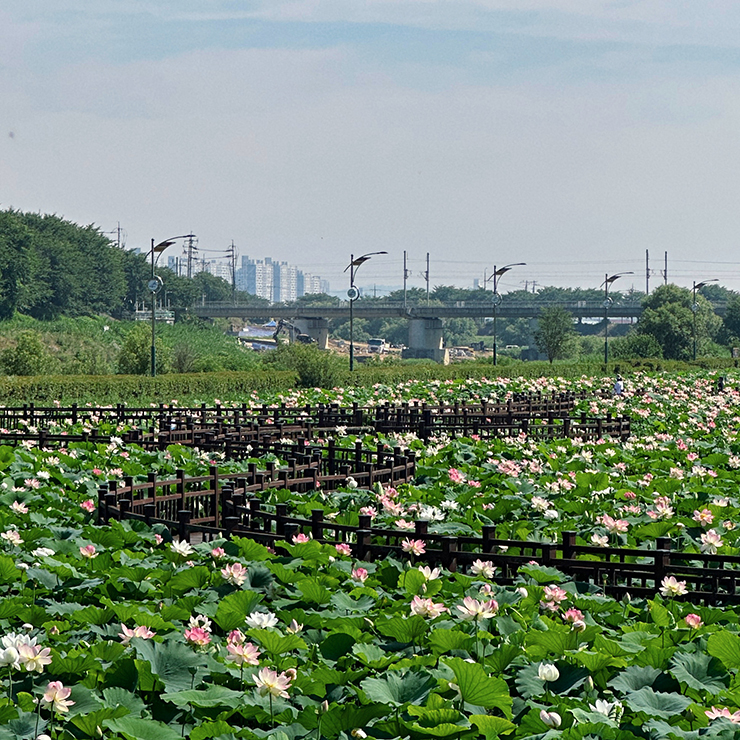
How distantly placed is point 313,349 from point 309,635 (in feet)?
105

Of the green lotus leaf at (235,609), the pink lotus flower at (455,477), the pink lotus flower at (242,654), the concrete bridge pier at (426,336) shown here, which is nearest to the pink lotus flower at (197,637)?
the pink lotus flower at (242,654)

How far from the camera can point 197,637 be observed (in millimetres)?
4691

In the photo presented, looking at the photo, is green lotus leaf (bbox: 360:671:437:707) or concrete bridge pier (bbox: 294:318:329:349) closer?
green lotus leaf (bbox: 360:671:437:707)

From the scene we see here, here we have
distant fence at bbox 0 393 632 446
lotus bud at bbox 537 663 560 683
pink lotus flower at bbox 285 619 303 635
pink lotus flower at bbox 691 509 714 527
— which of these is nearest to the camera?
lotus bud at bbox 537 663 560 683

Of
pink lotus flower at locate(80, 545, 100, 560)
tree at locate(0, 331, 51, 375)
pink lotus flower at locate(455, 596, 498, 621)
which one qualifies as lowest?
pink lotus flower at locate(80, 545, 100, 560)

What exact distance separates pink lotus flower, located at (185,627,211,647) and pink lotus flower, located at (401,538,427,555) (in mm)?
2510

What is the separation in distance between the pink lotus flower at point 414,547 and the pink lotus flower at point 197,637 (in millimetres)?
2510

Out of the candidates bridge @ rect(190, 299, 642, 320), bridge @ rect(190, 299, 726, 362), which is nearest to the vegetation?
bridge @ rect(190, 299, 642, 320)

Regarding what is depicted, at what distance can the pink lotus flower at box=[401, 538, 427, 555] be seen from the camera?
23.2 ft

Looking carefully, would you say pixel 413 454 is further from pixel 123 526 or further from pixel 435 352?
pixel 435 352

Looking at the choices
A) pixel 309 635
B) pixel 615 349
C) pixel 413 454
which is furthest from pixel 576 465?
pixel 615 349

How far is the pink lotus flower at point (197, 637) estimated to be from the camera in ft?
15.4

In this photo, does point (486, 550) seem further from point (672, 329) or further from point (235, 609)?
point (672, 329)

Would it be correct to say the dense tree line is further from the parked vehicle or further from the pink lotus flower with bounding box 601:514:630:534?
the pink lotus flower with bounding box 601:514:630:534
